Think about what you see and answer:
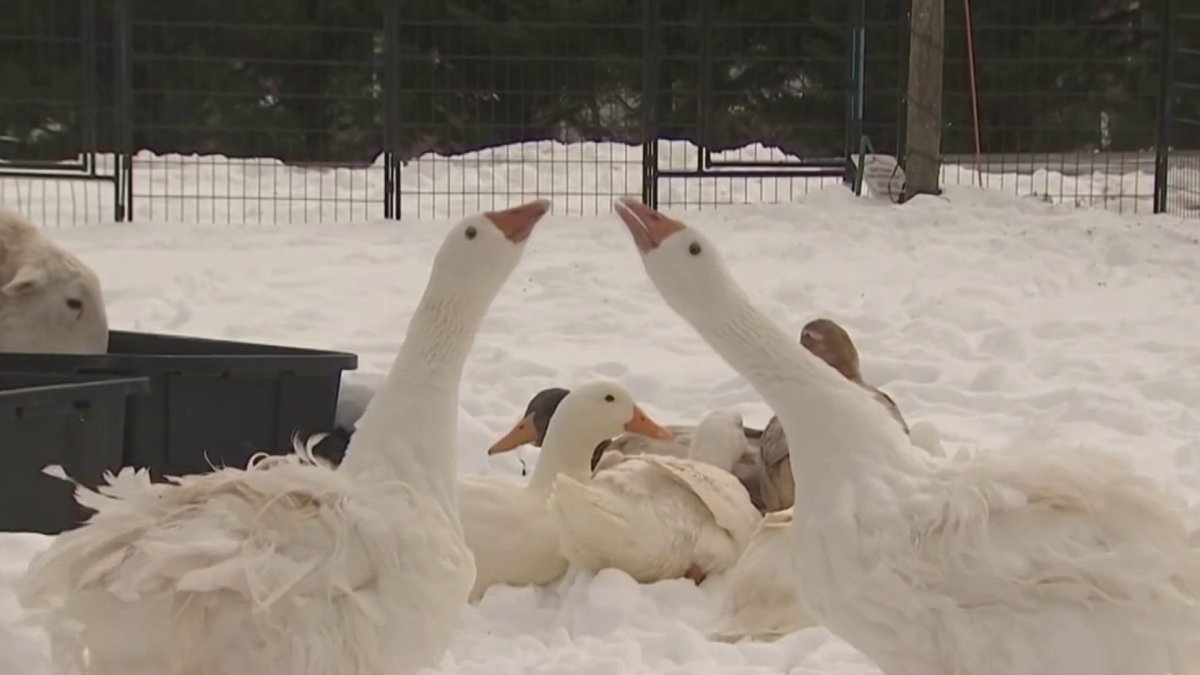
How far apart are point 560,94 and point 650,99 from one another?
346cm

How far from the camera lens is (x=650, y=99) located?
554 inches

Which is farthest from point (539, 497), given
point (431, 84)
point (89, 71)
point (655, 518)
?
point (431, 84)

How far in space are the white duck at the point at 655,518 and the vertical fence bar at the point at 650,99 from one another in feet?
26.9

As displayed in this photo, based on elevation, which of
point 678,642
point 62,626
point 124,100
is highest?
point 124,100

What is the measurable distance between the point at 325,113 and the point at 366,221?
5.22 metres

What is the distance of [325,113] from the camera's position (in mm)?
19047

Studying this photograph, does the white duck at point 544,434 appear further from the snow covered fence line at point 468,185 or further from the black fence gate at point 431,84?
the black fence gate at point 431,84

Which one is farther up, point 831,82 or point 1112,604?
point 831,82

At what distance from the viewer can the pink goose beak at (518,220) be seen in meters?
4.12

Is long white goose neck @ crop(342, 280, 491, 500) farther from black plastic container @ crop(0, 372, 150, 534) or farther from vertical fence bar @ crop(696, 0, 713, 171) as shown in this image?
vertical fence bar @ crop(696, 0, 713, 171)

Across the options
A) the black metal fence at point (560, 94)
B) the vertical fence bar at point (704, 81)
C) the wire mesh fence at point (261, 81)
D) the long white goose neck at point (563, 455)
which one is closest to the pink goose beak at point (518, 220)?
the long white goose neck at point (563, 455)

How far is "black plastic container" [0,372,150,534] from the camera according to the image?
5371mm

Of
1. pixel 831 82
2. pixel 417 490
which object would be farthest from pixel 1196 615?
pixel 831 82

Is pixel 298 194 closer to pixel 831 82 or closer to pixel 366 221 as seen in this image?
pixel 366 221
